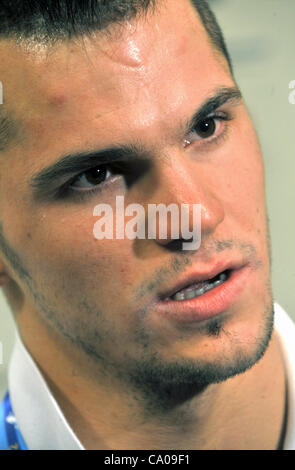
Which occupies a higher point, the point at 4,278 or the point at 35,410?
the point at 4,278

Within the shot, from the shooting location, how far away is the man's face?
0.81m

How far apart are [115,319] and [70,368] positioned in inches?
7.7

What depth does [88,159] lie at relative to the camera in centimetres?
82

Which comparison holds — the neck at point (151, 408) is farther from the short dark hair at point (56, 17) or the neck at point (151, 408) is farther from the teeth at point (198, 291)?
the short dark hair at point (56, 17)

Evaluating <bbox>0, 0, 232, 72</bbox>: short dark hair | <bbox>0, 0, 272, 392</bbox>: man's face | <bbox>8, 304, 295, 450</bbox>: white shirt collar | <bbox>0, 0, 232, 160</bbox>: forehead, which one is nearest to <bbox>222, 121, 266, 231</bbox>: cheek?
<bbox>0, 0, 272, 392</bbox>: man's face

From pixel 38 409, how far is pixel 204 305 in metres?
0.41

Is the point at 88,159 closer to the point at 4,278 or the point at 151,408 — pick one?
the point at 4,278

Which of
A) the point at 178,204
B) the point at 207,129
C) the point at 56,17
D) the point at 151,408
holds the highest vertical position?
the point at 56,17

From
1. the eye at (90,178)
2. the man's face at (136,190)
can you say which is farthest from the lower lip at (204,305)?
the eye at (90,178)

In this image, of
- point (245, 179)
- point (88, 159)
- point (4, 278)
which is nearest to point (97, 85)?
point (88, 159)

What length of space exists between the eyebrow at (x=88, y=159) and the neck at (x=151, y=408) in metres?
0.27
